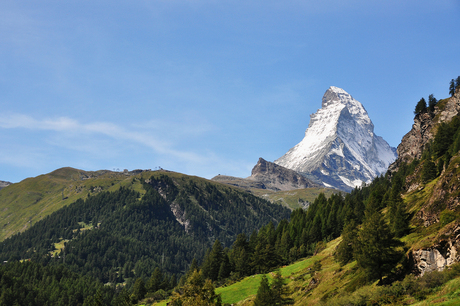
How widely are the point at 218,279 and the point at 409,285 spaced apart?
283 ft

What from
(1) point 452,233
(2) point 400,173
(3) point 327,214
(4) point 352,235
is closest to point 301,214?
(3) point 327,214

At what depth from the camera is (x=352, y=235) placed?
7525 centimetres

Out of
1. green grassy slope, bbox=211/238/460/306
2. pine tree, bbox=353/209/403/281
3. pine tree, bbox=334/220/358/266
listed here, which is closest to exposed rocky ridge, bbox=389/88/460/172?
green grassy slope, bbox=211/238/460/306

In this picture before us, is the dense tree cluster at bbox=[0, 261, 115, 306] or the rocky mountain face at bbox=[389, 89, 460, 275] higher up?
the rocky mountain face at bbox=[389, 89, 460, 275]

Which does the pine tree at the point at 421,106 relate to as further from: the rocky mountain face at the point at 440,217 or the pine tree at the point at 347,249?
the pine tree at the point at 347,249

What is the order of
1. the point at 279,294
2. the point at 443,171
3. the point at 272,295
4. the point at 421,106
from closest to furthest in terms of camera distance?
1. the point at 272,295
2. the point at 279,294
3. the point at 443,171
4. the point at 421,106

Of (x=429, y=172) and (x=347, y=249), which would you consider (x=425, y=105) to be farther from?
(x=347, y=249)

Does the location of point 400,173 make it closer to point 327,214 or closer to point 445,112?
point 445,112

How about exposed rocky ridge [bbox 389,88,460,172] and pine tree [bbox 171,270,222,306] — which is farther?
exposed rocky ridge [bbox 389,88,460,172]

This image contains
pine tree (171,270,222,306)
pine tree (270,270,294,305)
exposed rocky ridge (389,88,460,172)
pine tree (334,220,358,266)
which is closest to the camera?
pine tree (171,270,222,306)

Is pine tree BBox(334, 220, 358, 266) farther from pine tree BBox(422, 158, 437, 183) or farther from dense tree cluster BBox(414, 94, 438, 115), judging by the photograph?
dense tree cluster BBox(414, 94, 438, 115)

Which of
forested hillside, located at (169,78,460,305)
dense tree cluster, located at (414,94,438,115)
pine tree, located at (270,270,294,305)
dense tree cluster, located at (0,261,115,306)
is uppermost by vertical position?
dense tree cluster, located at (414,94,438,115)

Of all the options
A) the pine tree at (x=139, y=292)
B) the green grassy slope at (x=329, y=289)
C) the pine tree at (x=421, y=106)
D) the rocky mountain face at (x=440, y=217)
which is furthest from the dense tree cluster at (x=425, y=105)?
the pine tree at (x=139, y=292)

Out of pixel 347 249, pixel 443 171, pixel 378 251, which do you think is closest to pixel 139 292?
pixel 347 249
